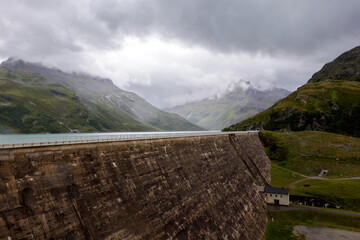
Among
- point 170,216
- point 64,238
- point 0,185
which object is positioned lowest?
point 170,216

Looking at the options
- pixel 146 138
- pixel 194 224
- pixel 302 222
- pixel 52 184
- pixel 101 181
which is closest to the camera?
pixel 52 184

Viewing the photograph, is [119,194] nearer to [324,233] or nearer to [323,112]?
[324,233]

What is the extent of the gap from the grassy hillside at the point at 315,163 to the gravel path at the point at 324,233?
1551 cm

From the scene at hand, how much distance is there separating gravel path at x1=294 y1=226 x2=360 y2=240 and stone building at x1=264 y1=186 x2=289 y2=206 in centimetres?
1038

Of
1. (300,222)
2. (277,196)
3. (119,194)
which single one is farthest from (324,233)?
(119,194)

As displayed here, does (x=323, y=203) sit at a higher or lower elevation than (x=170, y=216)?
lower

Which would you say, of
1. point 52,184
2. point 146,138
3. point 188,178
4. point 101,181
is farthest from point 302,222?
point 52,184

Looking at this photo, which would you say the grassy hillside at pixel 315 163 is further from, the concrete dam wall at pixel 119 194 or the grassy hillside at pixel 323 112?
the grassy hillside at pixel 323 112

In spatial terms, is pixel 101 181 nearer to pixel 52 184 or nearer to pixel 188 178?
pixel 52 184

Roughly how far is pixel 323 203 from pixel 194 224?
49958mm

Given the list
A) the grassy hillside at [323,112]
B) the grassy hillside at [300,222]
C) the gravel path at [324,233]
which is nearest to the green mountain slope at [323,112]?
the grassy hillside at [323,112]

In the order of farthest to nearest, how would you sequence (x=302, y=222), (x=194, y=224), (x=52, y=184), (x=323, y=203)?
(x=323, y=203)
(x=302, y=222)
(x=194, y=224)
(x=52, y=184)

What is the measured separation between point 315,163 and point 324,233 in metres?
53.2

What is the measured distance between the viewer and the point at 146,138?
3328 centimetres
